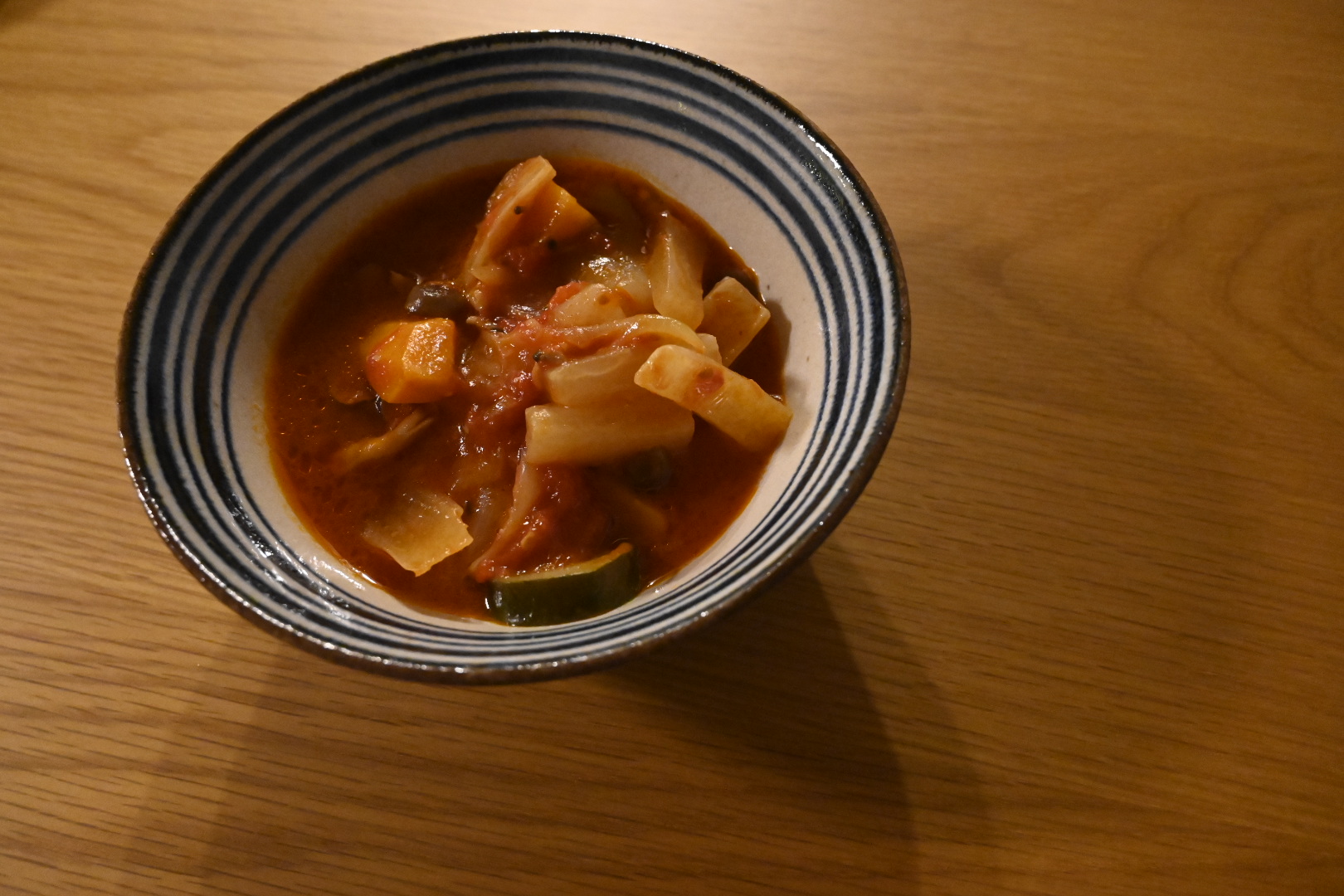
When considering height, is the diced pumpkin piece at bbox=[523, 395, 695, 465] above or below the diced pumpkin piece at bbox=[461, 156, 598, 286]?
below

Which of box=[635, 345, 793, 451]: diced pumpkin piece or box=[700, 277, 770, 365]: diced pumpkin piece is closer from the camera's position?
box=[635, 345, 793, 451]: diced pumpkin piece

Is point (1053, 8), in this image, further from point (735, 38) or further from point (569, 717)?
point (569, 717)

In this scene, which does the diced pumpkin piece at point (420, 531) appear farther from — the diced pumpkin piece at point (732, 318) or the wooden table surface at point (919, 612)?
the diced pumpkin piece at point (732, 318)

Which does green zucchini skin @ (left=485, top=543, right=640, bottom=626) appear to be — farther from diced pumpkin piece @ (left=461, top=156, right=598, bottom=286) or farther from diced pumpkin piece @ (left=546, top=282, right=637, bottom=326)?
diced pumpkin piece @ (left=461, top=156, right=598, bottom=286)

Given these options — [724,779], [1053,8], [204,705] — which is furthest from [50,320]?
[1053,8]

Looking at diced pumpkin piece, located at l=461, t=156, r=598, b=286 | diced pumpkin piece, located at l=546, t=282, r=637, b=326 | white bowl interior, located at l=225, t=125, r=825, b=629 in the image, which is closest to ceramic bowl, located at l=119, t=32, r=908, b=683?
white bowl interior, located at l=225, t=125, r=825, b=629

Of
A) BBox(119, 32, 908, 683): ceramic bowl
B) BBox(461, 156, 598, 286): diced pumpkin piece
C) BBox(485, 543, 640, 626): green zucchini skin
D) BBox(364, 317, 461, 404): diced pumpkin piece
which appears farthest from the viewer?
BBox(461, 156, 598, 286): diced pumpkin piece

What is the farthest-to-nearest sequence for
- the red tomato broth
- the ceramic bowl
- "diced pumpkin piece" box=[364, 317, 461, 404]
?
"diced pumpkin piece" box=[364, 317, 461, 404] → the red tomato broth → the ceramic bowl
